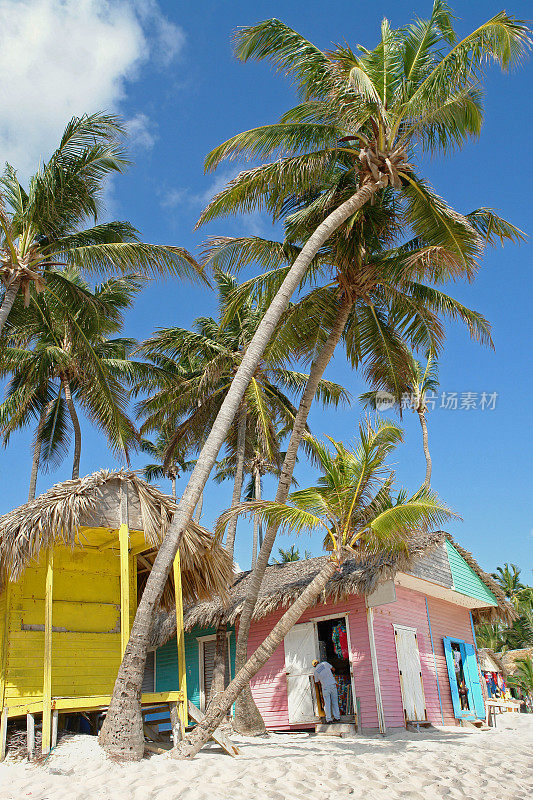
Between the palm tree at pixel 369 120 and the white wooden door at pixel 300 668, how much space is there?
19.4 feet

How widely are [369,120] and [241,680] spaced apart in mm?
8392

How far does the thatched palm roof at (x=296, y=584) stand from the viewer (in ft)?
37.9

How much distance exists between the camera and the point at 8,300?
10461 millimetres

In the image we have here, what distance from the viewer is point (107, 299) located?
16.4 m

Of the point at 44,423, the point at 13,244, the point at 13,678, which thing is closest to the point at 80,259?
the point at 13,244

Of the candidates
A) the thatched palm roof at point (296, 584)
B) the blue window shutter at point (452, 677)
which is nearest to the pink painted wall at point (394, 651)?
the blue window shutter at point (452, 677)

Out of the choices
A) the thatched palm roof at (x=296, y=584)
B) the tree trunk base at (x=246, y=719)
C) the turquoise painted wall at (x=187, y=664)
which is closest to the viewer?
the tree trunk base at (x=246, y=719)

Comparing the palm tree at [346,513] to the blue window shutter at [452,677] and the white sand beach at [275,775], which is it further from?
the blue window shutter at [452,677]

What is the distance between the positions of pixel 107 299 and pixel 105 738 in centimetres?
1138

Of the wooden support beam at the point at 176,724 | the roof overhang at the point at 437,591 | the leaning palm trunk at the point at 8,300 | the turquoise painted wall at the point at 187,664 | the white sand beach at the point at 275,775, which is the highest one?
the leaning palm trunk at the point at 8,300

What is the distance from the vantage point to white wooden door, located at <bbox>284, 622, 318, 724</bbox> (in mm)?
12664

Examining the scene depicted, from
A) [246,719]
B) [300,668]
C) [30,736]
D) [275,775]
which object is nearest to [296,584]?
[300,668]

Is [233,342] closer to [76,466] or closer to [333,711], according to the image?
[76,466]

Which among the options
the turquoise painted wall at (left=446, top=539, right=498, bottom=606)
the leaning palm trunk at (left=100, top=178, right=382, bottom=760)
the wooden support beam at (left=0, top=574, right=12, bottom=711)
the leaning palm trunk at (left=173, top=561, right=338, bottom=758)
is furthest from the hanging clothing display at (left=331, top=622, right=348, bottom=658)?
the wooden support beam at (left=0, top=574, right=12, bottom=711)
